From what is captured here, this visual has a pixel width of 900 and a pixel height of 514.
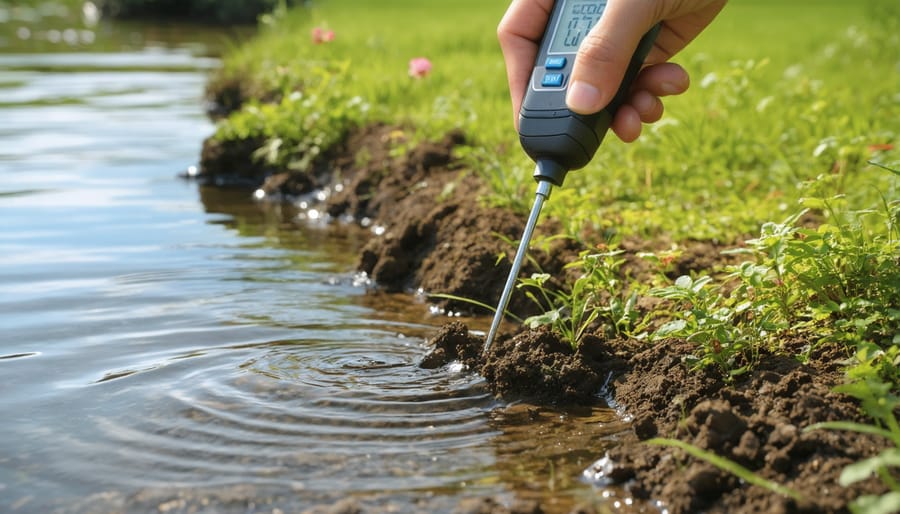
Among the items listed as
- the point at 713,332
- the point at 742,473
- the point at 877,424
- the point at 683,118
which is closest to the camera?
the point at 742,473

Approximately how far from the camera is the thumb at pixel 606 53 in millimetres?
2826

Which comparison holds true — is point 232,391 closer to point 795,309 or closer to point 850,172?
point 795,309

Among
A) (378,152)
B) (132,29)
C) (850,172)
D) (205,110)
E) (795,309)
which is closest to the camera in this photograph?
(795,309)

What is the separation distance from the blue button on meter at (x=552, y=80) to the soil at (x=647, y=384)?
0.81 meters

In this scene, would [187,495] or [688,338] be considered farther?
[688,338]

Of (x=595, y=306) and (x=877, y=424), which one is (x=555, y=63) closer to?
(x=595, y=306)

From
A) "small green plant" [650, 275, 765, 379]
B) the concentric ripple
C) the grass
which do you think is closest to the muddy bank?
the grass

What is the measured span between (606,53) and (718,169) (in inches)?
108

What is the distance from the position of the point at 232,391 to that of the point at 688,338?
142 centimetres

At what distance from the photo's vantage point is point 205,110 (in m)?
9.82

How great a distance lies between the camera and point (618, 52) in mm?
2846

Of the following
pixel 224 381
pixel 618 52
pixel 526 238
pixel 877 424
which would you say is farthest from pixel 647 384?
pixel 224 381

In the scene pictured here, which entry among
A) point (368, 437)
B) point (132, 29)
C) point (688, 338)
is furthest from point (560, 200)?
point (132, 29)

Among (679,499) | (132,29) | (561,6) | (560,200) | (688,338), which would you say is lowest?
(679,499)
